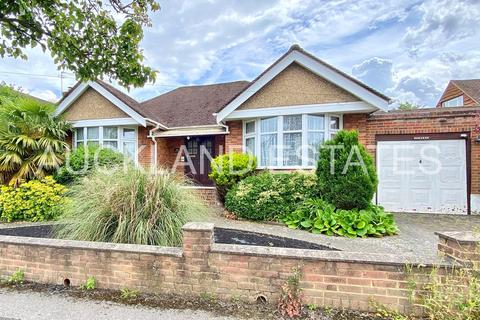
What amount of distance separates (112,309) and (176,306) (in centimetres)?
78

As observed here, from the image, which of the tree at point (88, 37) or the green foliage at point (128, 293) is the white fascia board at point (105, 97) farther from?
the green foliage at point (128, 293)

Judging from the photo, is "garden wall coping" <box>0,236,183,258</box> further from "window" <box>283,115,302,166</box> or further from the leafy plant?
"window" <box>283,115,302,166</box>

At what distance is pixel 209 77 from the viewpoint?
1916cm

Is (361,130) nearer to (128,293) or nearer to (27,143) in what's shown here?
(128,293)

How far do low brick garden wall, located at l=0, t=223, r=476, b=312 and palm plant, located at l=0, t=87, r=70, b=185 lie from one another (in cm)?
694

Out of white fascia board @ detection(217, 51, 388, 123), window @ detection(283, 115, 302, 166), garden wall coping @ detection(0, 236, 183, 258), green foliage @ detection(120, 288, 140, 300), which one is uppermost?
white fascia board @ detection(217, 51, 388, 123)

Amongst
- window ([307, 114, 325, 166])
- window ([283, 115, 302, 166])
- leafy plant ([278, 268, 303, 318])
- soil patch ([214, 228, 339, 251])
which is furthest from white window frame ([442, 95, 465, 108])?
leafy plant ([278, 268, 303, 318])

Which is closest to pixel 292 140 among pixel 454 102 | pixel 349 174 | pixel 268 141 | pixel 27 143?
pixel 268 141

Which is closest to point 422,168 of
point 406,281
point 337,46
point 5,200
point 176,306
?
point 337,46

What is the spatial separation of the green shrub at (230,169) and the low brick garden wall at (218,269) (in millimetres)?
6215

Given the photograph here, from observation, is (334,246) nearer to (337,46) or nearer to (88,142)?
(337,46)

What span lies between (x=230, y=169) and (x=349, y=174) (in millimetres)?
4280

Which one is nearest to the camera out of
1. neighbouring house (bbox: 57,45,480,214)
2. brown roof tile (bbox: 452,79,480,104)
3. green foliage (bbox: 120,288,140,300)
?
green foliage (bbox: 120,288,140,300)

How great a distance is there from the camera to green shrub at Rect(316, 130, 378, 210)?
23.0ft
